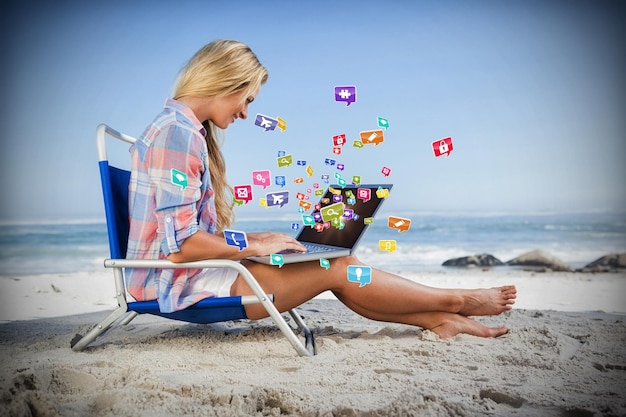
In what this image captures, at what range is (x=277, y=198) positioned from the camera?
2230 mm

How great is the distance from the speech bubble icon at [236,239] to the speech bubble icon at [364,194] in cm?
63

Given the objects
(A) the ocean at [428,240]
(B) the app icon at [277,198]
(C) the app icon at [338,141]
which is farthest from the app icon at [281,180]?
(A) the ocean at [428,240]

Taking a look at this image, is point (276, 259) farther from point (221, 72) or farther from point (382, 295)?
point (221, 72)

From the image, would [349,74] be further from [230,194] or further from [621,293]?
[230,194]

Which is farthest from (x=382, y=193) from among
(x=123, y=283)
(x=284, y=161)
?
(x=123, y=283)

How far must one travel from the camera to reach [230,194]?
2.44 metres

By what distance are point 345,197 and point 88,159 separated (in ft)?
30.8

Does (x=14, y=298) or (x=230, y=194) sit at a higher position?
(x=230, y=194)

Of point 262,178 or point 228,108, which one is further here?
point 262,178

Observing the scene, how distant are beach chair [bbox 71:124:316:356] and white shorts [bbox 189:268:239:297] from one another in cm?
8

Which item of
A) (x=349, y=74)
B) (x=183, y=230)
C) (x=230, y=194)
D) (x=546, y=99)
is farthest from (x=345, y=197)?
(x=546, y=99)

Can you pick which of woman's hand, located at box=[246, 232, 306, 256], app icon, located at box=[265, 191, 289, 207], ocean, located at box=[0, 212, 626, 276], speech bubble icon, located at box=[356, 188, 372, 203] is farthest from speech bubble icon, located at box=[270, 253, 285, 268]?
ocean, located at box=[0, 212, 626, 276]

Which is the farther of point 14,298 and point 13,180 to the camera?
point 13,180

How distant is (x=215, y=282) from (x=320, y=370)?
512 mm
